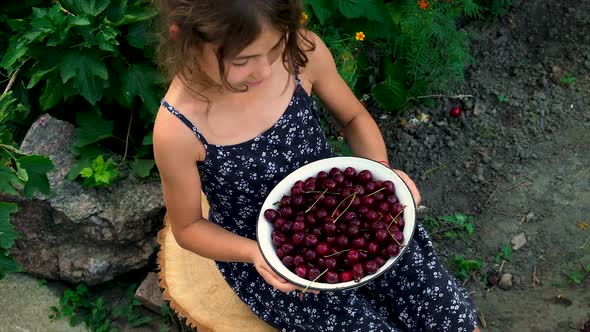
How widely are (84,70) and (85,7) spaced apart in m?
0.24

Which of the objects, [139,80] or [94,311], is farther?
[94,311]

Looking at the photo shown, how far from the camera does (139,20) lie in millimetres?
2895

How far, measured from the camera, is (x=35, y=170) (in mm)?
2545

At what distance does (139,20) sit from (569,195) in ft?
6.75

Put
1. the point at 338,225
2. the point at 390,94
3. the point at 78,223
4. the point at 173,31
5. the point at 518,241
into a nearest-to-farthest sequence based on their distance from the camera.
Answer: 1. the point at 173,31
2. the point at 338,225
3. the point at 78,223
4. the point at 518,241
5. the point at 390,94

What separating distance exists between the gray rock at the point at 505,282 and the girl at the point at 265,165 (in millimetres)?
779

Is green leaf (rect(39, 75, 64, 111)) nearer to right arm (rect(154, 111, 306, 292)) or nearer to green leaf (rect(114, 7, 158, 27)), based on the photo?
green leaf (rect(114, 7, 158, 27))

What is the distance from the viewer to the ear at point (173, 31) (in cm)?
181

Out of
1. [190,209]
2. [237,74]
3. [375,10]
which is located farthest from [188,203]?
[375,10]

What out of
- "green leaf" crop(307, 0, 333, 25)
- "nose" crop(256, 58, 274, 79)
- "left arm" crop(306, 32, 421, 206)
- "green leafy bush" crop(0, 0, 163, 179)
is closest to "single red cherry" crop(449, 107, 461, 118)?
"green leaf" crop(307, 0, 333, 25)

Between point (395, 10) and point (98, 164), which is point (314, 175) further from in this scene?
point (395, 10)

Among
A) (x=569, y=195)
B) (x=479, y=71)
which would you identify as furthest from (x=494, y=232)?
(x=479, y=71)

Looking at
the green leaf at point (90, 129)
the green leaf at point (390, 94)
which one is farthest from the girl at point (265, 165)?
the green leaf at point (390, 94)

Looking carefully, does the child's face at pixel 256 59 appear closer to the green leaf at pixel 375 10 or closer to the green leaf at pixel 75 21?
the green leaf at pixel 75 21
